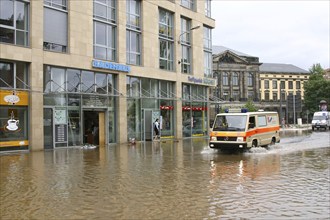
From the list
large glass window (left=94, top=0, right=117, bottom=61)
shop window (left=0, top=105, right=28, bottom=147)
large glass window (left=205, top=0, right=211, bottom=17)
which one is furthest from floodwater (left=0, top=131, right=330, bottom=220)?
large glass window (left=205, top=0, right=211, bottom=17)

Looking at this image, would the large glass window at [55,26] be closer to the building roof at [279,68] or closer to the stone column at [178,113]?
the stone column at [178,113]

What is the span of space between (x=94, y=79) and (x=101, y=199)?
18.6m

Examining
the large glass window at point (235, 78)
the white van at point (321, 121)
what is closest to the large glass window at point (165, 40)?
the white van at point (321, 121)

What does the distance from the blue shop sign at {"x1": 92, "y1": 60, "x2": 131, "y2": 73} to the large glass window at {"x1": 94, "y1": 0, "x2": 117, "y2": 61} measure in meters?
0.62

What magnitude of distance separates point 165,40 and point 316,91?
197 feet

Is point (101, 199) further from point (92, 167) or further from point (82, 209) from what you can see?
point (92, 167)

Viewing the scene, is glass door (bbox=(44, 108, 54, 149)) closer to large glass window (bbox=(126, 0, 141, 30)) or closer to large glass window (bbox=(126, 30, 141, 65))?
large glass window (bbox=(126, 30, 141, 65))

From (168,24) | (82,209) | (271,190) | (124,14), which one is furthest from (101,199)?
(168,24)

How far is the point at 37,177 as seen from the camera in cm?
1166

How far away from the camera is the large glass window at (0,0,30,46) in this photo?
21.0m

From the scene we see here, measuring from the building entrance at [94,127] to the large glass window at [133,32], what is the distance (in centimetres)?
461

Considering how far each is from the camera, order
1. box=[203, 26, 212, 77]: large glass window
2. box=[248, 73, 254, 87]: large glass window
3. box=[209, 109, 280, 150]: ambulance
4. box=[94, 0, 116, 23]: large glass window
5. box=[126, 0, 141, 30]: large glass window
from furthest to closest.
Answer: box=[248, 73, 254, 87]: large glass window
box=[203, 26, 212, 77]: large glass window
box=[126, 0, 141, 30]: large glass window
box=[94, 0, 116, 23]: large glass window
box=[209, 109, 280, 150]: ambulance

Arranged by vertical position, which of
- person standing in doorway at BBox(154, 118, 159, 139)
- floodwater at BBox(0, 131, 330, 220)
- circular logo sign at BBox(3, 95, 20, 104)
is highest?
circular logo sign at BBox(3, 95, 20, 104)

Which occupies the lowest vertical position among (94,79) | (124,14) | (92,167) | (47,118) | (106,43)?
(92,167)
